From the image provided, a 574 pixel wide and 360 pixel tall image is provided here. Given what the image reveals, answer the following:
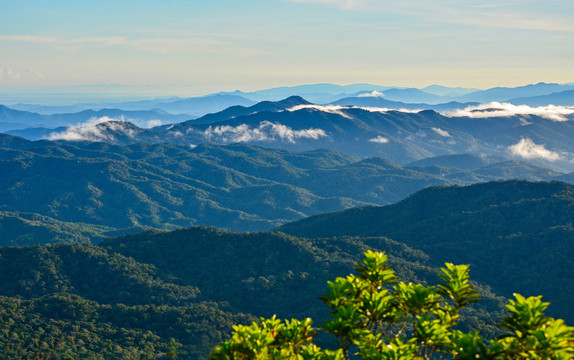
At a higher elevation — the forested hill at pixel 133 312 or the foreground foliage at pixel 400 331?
the foreground foliage at pixel 400 331

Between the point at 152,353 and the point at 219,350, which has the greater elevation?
the point at 219,350

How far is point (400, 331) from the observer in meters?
34.3

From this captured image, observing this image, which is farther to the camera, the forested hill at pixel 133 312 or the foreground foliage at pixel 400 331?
the forested hill at pixel 133 312

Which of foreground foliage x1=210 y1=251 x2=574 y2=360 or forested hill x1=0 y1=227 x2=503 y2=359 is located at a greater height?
foreground foliage x1=210 y1=251 x2=574 y2=360

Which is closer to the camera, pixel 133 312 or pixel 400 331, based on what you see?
pixel 400 331

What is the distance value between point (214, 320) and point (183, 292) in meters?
44.0

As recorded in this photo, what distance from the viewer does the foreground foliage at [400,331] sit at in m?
32.8

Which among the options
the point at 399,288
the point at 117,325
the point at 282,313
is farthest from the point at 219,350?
the point at 282,313

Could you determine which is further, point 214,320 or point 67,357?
point 214,320

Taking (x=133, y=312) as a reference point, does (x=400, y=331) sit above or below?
above

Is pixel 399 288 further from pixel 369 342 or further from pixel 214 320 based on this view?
pixel 214 320

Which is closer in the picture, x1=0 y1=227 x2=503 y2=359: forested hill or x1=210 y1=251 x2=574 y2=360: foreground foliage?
x1=210 y1=251 x2=574 y2=360: foreground foliage

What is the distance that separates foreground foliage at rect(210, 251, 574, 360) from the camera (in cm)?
3281

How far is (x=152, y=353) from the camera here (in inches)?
5266
